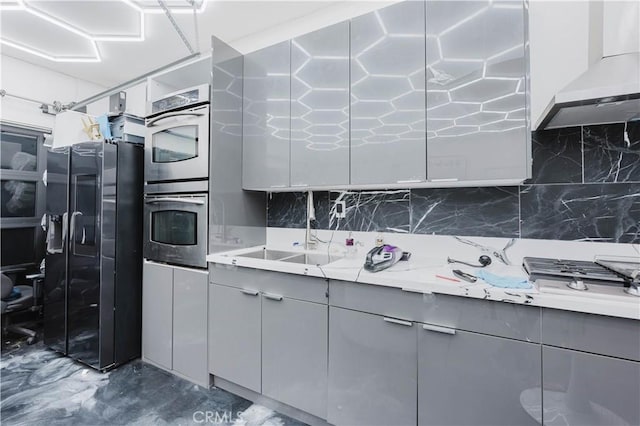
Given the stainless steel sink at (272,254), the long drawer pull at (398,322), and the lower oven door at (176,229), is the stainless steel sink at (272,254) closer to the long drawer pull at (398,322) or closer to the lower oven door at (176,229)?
the lower oven door at (176,229)

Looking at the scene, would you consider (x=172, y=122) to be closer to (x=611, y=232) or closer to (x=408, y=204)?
(x=408, y=204)

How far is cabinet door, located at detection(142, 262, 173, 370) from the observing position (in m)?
2.10

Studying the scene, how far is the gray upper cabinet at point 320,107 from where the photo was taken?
5.83 ft

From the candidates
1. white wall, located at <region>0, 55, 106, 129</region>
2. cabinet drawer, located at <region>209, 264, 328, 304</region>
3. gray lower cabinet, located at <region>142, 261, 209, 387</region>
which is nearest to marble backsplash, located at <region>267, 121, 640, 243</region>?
cabinet drawer, located at <region>209, 264, 328, 304</region>

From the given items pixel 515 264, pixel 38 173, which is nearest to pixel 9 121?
pixel 38 173

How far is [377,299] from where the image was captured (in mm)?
1380

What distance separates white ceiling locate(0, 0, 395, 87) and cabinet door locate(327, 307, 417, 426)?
227cm

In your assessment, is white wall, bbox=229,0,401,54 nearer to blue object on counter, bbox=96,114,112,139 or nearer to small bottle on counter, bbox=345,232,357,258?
blue object on counter, bbox=96,114,112,139

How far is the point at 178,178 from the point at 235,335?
1208 millimetres

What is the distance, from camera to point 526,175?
133cm

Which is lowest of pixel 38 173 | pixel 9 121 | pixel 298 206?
pixel 298 206

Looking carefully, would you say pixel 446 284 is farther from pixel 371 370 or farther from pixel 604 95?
pixel 604 95

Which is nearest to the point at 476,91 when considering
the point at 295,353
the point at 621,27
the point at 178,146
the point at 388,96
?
the point at 388,96

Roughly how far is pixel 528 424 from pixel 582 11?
208cm
